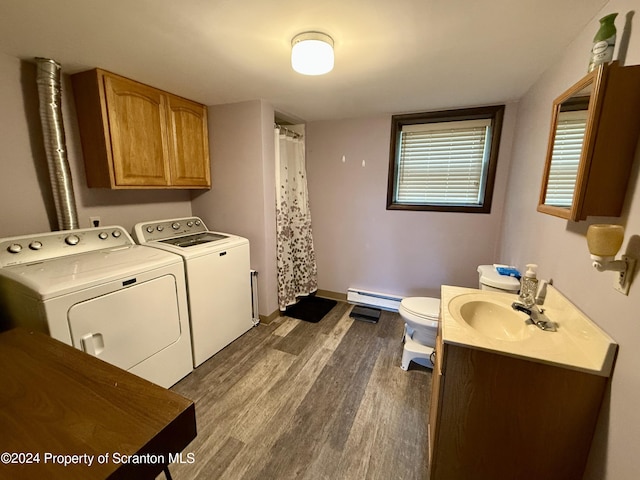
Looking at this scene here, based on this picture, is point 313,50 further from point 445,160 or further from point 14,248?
point 14,248

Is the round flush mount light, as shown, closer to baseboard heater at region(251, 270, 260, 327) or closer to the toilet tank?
the toilet tank

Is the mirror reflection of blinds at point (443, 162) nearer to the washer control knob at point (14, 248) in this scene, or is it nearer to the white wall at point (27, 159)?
the white wall at point (27, 159)

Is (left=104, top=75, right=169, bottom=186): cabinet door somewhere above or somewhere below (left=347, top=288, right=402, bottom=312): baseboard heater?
above

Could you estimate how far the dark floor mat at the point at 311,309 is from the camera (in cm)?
286

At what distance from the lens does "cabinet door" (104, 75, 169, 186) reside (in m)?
1.82

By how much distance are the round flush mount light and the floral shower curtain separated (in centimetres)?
126

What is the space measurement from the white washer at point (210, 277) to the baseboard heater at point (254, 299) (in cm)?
7

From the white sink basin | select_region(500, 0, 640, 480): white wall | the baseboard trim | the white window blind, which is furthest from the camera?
the baseboard trim

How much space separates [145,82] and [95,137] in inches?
21.2

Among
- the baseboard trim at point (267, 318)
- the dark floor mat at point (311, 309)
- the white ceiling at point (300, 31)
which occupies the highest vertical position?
the white ceiling at point (300, 31)

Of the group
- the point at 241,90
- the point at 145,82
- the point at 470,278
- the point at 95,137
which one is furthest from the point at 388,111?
the point at 95,137

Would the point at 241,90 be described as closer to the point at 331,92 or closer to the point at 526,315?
the point at 331,92

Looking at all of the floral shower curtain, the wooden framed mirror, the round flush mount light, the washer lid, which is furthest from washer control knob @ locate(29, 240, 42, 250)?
the wooden framed mirror

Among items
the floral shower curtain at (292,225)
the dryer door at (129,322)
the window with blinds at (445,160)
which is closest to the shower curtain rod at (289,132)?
the floral shower curtain at (292,225)
